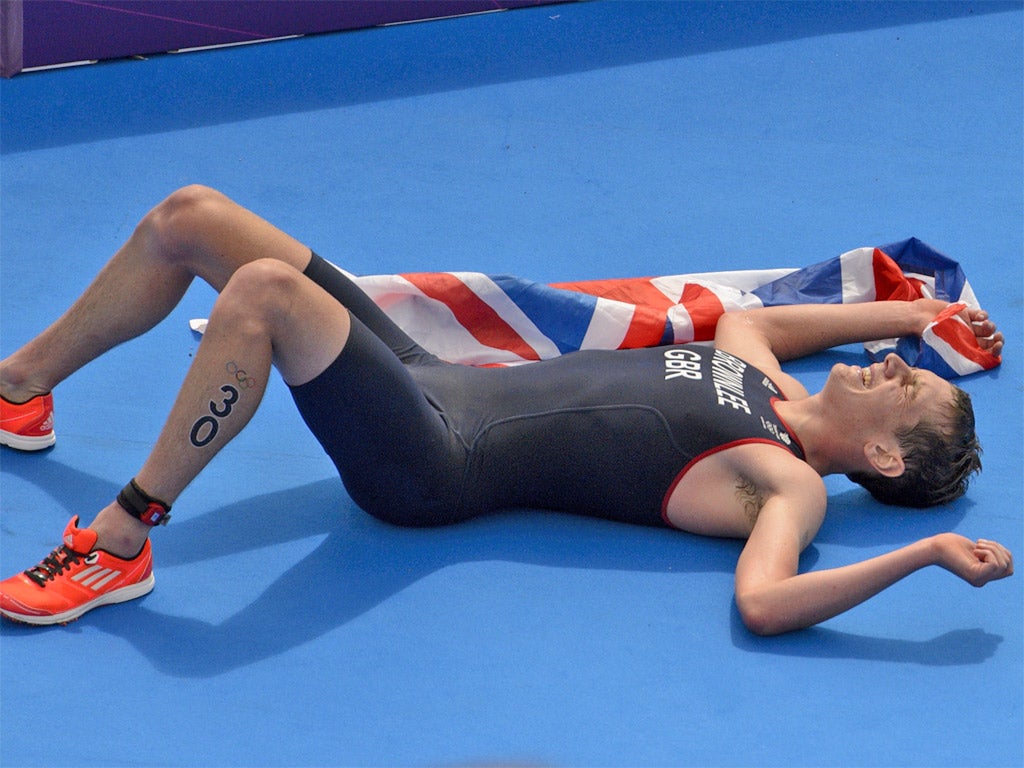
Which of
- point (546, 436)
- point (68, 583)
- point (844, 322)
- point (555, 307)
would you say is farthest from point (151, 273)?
point (844, 322)

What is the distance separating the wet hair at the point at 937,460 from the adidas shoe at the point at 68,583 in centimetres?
145

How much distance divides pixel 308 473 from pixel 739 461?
90cm

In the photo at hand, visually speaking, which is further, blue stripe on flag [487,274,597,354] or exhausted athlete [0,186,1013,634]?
blue stripe on flag [487,274,597,354]

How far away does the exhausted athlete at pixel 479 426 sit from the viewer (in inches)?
85.7

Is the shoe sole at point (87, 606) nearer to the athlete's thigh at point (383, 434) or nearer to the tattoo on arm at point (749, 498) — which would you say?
the athlete's thigh at point (383, 434)

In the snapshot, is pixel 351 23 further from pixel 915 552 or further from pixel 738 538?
pixel 915 552

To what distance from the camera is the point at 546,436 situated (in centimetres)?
246

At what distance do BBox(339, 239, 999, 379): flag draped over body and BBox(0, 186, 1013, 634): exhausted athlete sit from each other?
1.22 feet

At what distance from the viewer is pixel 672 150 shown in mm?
4121

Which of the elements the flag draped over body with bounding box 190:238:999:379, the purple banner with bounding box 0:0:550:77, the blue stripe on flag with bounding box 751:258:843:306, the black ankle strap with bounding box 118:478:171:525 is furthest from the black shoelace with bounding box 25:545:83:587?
the purple banner with bounding box 0:0:550:77

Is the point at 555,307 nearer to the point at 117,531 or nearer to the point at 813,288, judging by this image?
the point at 813,288

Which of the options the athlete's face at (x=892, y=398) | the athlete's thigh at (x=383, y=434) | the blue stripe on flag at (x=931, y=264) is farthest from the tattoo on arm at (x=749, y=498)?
the blue stripe on flag at (x=931, y=264)

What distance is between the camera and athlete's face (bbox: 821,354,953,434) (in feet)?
8.16

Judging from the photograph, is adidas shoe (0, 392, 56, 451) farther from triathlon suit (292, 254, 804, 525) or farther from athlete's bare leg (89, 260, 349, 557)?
triathlon suit (292, 254, 804, 525)
